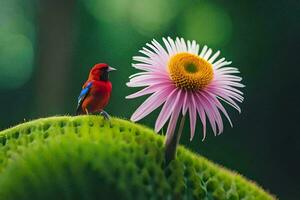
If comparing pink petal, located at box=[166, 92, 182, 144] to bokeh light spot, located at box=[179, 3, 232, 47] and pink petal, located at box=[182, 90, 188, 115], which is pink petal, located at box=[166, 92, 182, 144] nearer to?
pink petal, located at box=[182, 90, 188, 115]

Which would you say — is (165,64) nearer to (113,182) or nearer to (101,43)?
(113,182)

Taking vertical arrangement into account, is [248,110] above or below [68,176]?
above

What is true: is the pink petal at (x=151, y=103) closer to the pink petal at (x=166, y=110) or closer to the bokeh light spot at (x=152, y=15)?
the pink petal at (x=166, y=110)

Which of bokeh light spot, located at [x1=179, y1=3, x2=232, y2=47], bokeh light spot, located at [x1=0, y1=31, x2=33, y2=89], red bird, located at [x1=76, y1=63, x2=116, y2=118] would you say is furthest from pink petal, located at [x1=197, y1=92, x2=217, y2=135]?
bokeh light spot, located at [x1=0, y1=31, x2=33, y2=89]

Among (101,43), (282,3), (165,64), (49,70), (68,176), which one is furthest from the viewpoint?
(101,43)

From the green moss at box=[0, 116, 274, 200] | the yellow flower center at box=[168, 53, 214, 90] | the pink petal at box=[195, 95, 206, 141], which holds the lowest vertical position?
the green moss at box=[0, 116, 274, 200]

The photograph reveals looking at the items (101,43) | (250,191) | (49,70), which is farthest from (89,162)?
(101,43)
